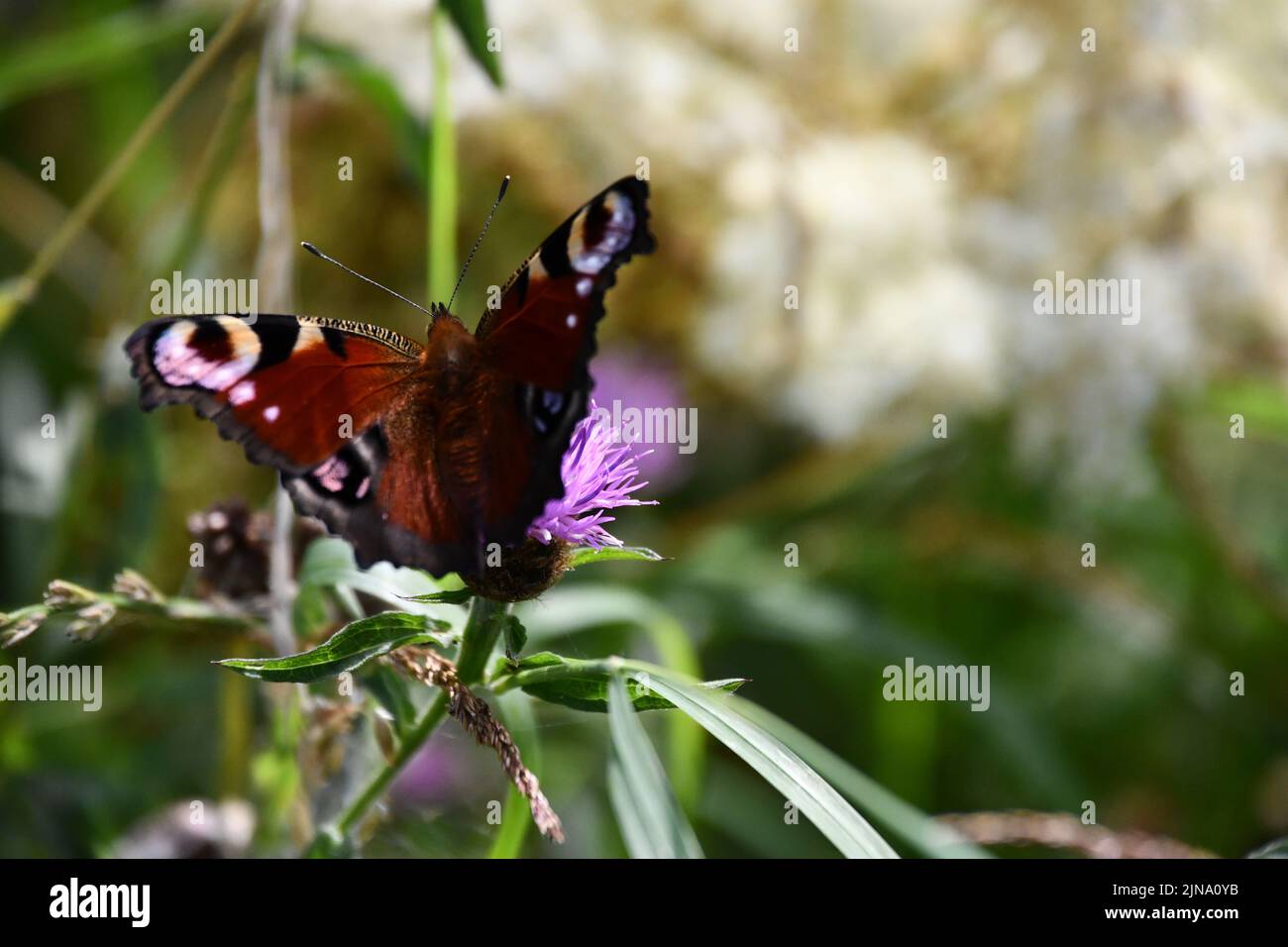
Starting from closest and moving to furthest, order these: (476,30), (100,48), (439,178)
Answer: (476,30) → (439,178) → (100,48)

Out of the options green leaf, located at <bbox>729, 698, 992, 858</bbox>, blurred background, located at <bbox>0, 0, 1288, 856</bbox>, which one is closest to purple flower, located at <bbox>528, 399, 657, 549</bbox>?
green leaf, located at <bbox>729, 698, 992, 858</bbox>

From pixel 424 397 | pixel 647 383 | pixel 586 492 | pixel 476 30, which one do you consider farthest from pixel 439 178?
pixel 647 383

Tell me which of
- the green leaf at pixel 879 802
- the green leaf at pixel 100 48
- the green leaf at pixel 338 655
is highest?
the green leaf at pixel 100 48

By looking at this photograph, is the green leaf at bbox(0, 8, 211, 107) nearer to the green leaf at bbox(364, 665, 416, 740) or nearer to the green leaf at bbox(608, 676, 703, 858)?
the green leaf at bbox(364, 665, 416, 740)

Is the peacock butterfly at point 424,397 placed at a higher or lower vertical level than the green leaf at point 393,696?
higher

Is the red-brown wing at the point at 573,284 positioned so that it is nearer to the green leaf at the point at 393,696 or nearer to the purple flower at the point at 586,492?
the purple flower at the point at 586,492

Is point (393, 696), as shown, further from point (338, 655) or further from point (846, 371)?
point (846, 371)

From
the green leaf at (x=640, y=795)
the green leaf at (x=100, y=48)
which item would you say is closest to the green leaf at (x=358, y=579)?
the green leaf at (x=640, y=795)
